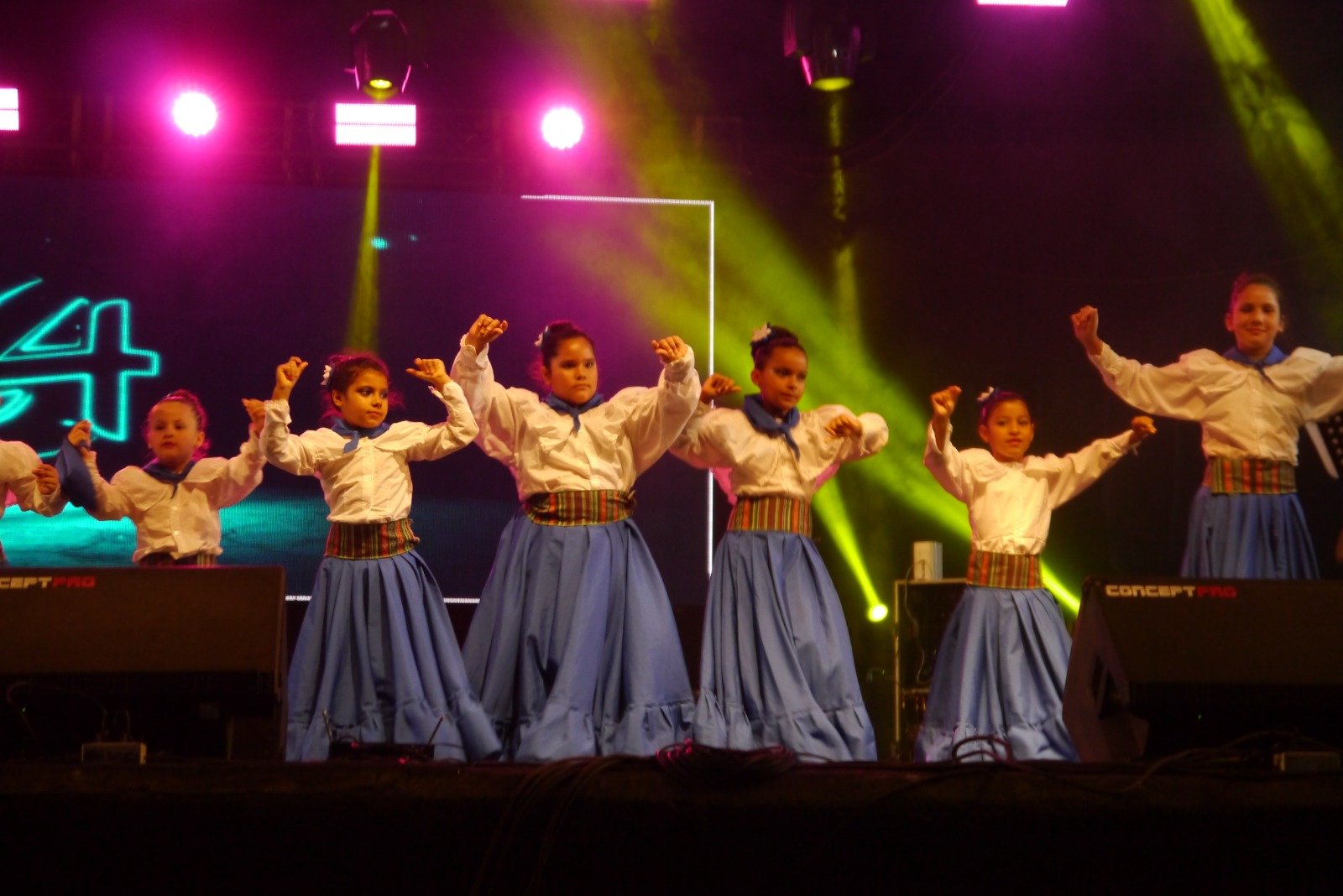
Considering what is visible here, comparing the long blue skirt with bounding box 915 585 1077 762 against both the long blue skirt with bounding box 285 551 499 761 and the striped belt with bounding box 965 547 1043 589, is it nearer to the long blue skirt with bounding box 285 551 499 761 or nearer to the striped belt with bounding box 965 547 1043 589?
the striped belt with bounding box 965 547 1043 589

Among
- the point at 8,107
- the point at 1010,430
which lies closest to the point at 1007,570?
the point at 1010,430

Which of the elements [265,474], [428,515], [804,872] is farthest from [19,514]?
[804,872]

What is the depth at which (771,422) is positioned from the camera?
4.68 meters

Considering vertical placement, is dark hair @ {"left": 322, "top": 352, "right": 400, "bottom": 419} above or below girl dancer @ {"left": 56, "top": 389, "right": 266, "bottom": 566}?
above

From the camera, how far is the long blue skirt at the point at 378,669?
4.12 metres

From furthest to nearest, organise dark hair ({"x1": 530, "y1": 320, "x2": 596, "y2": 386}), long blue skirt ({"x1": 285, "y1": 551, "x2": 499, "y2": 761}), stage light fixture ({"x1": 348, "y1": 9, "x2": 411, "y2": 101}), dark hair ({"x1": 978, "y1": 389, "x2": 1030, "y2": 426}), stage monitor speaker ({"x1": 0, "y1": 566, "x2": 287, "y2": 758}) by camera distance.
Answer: stage light fixture ({"x1": 348, "y1": 9, "x2": 411, "y2": 101}) < dark hair ({"x1": 978, "y1": 389, "x2": 1030, "y2": 426}) < dark hair ({"x1": 530, "y1": 320, "x2": 596, "y2": 386}) < long blue skirt ({"x1": 285, "y1": 551, "x2": 499, "y2": 761}) < stage monitor speaker ({"x1": 0, "y1": 566, "x2": 287, "y2": 758})

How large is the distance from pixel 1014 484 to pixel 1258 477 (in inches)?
34.1

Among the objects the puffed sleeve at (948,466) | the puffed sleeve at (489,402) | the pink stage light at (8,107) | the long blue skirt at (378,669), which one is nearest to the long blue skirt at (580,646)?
the long blue skirt at (378,669)

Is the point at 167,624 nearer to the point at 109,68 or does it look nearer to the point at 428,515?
the point at 428,515

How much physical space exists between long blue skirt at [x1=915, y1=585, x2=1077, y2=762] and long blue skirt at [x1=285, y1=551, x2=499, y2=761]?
1632 mm

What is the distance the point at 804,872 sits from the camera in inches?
80.8

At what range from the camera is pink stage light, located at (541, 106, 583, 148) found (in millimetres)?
5988

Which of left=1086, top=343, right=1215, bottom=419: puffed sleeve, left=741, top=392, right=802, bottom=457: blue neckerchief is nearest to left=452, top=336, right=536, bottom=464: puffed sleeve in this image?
left=741, top=392, right=802, bottom=457: blue neckerchief

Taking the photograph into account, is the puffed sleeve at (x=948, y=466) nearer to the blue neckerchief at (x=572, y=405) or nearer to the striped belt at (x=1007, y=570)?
the striped belt at (x=1007, y=570)
